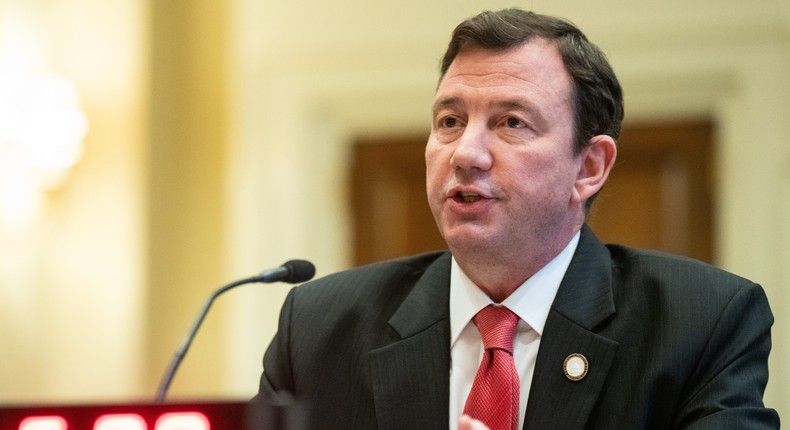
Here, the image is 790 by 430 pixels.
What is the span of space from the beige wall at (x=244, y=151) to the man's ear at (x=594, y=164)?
1757mm

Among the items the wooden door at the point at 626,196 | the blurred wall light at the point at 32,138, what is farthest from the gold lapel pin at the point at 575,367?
the blurred wall light at the point at 32,138

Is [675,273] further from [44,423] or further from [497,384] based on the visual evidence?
[44,423]

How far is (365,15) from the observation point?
4.52 m

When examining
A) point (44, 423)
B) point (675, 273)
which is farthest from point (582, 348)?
point (44, 423)

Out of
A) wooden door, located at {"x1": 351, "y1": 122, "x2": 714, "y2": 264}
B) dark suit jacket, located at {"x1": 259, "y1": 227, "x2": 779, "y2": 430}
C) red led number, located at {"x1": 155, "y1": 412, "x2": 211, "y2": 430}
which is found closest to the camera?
red led number, located at {"x1": 155, "y1": 412, "x2": 211, "y2": 430}

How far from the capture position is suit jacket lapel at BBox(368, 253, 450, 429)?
1986 mm

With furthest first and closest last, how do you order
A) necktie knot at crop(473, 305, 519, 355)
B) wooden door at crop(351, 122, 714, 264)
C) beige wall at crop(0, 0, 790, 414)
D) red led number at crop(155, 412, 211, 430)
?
wooden door at crop(351, 122, 714, 264), beige wall at crop(0, 0, 790, 414), necktie knot at crop(473, 305, 519, 355), red led number at crop(155, 412, 211, 430)

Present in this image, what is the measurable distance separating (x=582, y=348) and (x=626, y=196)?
2.72 metres

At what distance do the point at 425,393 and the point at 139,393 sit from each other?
2372 millimetres

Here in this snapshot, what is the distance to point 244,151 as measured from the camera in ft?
14.9

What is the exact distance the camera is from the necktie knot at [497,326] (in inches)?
78.5

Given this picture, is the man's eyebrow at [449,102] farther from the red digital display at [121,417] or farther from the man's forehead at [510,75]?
the red digital display at [121,417]

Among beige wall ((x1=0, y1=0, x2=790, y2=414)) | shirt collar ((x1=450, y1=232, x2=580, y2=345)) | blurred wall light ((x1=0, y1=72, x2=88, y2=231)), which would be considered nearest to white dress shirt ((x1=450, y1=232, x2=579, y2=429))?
shirt collar ((x1=450, y1=232, x2=580, y2=345))

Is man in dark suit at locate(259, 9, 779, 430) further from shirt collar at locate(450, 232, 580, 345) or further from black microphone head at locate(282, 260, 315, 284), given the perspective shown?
black microphone head at locate(282, 260, 315, 284)
